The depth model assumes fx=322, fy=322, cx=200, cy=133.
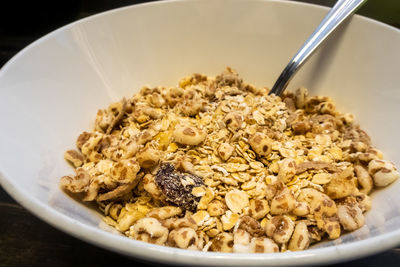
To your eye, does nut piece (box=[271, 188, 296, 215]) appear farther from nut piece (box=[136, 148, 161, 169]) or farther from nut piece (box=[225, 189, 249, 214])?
nut piece (box=[136, 148, 161, 169])

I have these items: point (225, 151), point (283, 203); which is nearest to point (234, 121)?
point (225, 151)

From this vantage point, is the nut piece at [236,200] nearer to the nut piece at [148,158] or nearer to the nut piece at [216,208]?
the nut piece at [216,208]

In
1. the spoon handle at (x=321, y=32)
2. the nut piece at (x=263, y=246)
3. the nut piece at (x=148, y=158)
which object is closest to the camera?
the nut piece at (x=263, y=246)

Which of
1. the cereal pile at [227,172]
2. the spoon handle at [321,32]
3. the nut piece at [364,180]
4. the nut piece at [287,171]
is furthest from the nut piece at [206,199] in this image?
the spoon handle at [321,32]

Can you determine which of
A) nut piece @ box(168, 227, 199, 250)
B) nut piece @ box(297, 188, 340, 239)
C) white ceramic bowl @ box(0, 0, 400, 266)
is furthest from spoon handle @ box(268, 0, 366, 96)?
nut piece @ box(168, 227, 199, 250)

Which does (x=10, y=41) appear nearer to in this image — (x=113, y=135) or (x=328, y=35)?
(x=113, y=135)

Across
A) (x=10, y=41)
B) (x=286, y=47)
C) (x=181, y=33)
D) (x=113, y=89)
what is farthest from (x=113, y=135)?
(x=10, y=41)

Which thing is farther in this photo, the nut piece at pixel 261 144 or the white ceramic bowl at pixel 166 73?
the nut piece at pixel 261 144
